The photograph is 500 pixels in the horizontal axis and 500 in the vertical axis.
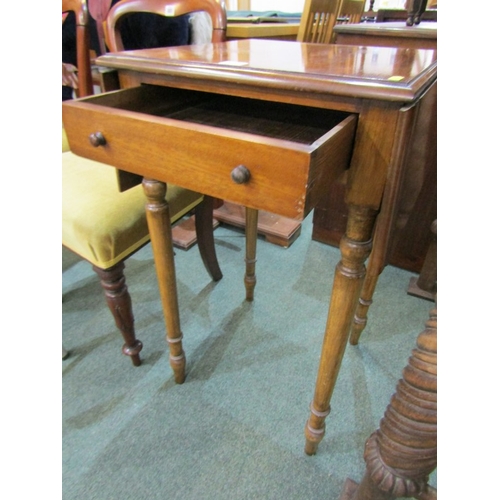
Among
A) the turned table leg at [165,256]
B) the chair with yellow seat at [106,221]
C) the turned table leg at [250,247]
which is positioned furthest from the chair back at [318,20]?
the turned table leg at [165,256]

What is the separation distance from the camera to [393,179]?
19.0 inches

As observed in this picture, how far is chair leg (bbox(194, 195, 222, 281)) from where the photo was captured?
3.51 ft

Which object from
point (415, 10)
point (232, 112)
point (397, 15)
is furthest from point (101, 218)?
point (397, 15)

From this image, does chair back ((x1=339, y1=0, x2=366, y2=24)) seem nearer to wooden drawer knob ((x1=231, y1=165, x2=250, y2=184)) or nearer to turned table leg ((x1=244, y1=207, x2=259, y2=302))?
turned table leg ((x1=244, y1=207, x2=259, y2=302))

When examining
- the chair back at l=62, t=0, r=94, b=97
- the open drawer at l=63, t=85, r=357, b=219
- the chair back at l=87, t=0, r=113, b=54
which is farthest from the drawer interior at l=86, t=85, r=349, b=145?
the chair back at l=87, t=0, r=113, b=54

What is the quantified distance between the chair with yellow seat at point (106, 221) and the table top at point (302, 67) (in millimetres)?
256

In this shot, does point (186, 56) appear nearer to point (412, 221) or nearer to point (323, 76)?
point (323, 76)

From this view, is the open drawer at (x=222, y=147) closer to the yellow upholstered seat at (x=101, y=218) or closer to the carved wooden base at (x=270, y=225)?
the yellow upholstered seat at (x=101, y=218)

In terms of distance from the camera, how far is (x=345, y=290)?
558 mm

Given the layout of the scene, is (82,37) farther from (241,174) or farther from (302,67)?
(241,174)

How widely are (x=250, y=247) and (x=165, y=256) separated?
0.42 m

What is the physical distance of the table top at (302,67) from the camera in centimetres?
45

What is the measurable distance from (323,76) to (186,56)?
0.30m

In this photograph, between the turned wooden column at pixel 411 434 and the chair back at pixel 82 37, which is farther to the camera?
the chair back at pixel 82 37
